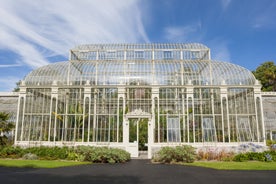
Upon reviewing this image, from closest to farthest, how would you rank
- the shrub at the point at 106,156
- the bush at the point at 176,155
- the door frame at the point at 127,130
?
1. the shrub at the point at 106,156
2. the bush at the point at 176,155
3. the door frame at the point at 127,130

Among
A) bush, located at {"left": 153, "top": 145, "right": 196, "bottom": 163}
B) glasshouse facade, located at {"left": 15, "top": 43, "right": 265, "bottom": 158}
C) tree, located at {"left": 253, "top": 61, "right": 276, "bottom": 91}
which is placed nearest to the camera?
bush, located at {"left": 153, "top": 145, "right": 196, "bottom": 163}

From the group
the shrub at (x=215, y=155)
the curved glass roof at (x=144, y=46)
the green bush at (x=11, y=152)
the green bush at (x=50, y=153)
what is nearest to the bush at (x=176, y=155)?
the shrub at (x=215, y=155)

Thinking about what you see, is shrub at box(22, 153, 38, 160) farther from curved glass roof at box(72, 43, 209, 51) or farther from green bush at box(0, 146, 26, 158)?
curved glass roof at box(72, 43, 209, 51)

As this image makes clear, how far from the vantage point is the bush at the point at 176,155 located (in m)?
13.8

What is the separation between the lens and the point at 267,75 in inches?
1303

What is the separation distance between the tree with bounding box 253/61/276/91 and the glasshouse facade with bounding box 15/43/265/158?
17.1 m

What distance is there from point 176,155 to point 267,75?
2681 centimetres

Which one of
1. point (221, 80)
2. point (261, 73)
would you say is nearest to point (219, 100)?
point (221, 80)

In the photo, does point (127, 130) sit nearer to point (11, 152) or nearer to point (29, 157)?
point (29, 157)

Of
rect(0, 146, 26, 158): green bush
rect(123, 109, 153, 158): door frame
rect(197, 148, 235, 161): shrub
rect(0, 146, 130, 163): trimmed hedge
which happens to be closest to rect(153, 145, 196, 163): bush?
A: rect(197, 148, 235, 161): shrub

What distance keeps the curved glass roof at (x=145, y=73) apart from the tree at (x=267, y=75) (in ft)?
56.2

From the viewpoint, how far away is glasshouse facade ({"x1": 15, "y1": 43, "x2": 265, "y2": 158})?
675 inches

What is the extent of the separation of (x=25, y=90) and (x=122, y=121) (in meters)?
8.92

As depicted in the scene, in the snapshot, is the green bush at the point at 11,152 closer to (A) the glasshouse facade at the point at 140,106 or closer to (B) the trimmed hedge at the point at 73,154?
(B) the trimmed hedge at the point at 73,154
